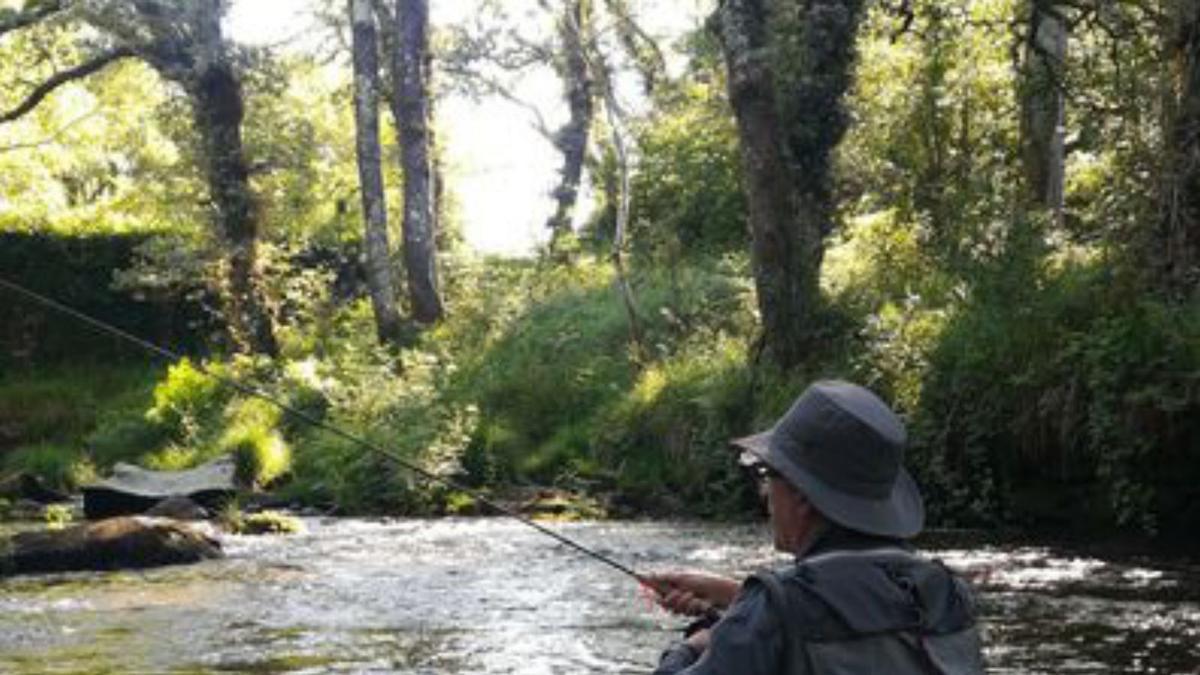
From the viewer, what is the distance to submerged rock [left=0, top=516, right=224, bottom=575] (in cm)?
1151

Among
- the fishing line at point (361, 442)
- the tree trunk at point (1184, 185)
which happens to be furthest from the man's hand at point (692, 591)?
the tree trunk at point (1184, 185)

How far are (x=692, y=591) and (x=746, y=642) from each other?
3.37ft

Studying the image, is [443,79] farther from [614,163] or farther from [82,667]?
[82,667]

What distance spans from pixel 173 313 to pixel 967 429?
18507mm

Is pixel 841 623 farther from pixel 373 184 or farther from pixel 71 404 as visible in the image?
pixel 71 404

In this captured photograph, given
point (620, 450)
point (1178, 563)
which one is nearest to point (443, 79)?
point (620, 450)

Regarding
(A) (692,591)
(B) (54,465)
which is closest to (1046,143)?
(B) (54,465)

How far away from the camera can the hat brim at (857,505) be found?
2.91m

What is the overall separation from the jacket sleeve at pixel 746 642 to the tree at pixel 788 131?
12532mm

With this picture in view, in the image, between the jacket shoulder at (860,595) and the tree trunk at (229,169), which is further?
the tree trunk at (229,169)

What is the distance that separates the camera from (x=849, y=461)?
2957 millimetres

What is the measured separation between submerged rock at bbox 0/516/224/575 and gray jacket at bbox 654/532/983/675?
9.55 m

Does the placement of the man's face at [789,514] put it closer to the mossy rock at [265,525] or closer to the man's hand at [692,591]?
the man's hand at [692,591]

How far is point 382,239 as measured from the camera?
23344mm
